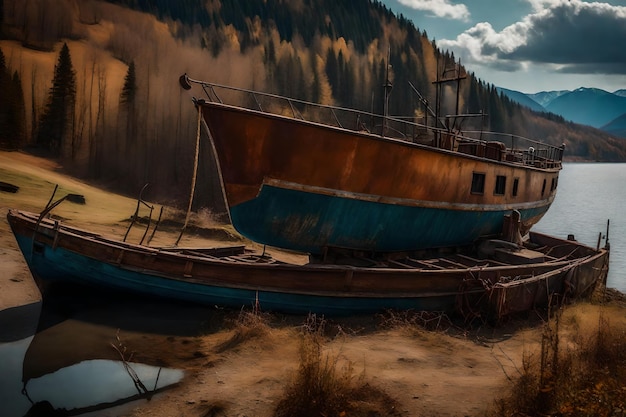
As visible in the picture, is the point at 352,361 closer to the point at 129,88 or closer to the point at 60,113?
the point at 60,113

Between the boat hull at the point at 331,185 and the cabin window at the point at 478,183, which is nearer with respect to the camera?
the boat hull at the point at 331,185

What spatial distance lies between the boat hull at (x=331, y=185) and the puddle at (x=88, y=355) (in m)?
3.04

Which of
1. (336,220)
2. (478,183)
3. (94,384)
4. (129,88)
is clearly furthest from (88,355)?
(129,88)

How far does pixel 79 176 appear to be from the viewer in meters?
43.0

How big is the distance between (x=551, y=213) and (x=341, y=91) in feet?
148

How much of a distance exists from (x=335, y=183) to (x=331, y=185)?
117mm

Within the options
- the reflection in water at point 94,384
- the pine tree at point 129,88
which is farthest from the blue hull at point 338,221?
the pine tree at point 129,88

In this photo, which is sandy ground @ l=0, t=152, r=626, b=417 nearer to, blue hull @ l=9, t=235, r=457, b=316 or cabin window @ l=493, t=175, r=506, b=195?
blue hull @ l=9, t=235, r=457, b=316

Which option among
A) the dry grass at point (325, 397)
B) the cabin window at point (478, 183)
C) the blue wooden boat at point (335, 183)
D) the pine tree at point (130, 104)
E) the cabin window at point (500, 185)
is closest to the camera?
the dry grass at point (325, 397)

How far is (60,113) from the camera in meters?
47.5

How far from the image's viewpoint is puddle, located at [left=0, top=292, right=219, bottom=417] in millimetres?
6402

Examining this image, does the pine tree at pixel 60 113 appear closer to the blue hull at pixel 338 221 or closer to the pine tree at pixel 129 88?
the pine tree at pixel 129 88

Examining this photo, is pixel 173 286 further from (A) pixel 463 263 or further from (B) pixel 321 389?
(A) pixel 463 263

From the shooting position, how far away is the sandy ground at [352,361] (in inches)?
238
